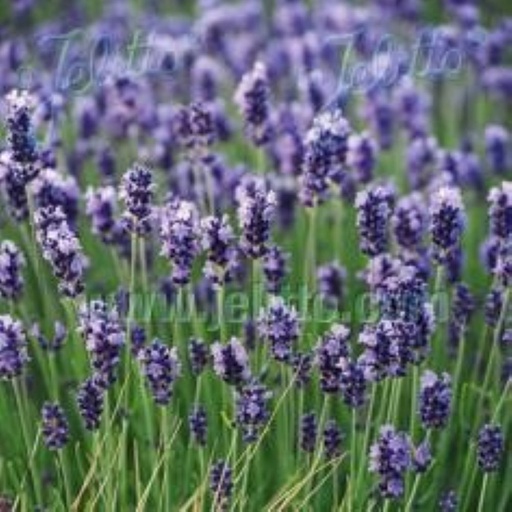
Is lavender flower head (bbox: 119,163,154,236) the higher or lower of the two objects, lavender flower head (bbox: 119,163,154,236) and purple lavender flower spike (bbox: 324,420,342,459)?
the higher

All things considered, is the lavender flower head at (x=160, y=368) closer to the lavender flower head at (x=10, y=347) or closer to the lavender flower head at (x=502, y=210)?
the lavender flower head at (x=10, y=347)

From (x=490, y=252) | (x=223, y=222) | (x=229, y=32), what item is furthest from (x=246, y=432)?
(x=229, y=32)

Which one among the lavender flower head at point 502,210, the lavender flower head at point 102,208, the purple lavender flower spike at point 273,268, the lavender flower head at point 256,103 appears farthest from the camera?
the lavender flower head at point 256,103

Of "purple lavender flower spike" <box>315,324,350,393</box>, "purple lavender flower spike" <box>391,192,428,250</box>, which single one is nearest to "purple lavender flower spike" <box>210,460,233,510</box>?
"purple lavender flower spike" <box>315,324,350,393</box>

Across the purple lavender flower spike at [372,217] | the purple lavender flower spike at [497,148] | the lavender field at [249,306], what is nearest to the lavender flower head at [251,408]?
the lavender field at [249,306]

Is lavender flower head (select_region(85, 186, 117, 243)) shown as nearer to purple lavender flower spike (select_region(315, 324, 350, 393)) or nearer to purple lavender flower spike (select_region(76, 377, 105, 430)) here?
purple lavender flower spike (select_region(76, 377, 105, 430))

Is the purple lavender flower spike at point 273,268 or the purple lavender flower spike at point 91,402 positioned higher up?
the purple lavender flower spike at point 273,268

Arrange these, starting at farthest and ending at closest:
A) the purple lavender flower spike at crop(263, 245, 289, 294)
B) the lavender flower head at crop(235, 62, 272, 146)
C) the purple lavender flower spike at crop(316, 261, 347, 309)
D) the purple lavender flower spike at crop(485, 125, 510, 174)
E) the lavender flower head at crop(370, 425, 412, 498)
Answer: the purple lavender flower spike at crop(485, 125, 510, 174)
the lavender flower head at crop(235, 62, 272, 146)
the purple lavender flower spike at crop(316, 261, 347, 309)
the purple lavender flower spike at crop(263, 245, 289, 294)
the lavender flower head at crop(370, 425, 412, 498)

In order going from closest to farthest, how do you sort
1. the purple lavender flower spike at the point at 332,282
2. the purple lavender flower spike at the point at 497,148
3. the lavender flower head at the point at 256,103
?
1. the purple lavender flower spike at the point at 332,282
2. the lavender flower head at the point at 256,103
3. the purple lavender flower spike at the point at 497,148

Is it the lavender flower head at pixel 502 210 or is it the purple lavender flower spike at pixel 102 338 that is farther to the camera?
the lavender flower head at pixel 502 210
